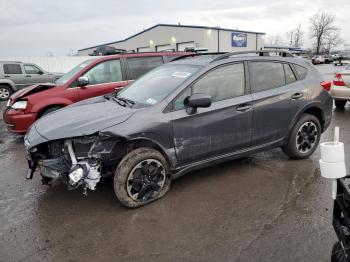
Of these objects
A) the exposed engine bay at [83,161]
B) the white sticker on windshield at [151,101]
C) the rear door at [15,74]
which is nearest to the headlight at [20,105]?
the exposed engine bay at [83,161]

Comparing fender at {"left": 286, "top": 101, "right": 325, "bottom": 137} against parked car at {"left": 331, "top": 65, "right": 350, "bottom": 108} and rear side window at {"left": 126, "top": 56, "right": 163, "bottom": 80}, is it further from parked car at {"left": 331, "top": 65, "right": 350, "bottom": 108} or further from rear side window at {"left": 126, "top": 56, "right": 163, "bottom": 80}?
parked car at {"left": 331, "top": 65, "right": 350, "bottom": 108}

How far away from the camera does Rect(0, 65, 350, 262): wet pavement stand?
284 centimetres

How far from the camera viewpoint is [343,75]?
8.91 m

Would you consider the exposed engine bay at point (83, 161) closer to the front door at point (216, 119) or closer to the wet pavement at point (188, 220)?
the wet pavement at point (188, 220)

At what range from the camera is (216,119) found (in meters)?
3.96

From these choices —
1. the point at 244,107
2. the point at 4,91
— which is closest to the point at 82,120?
the point at 244,107

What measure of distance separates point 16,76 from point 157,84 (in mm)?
12304

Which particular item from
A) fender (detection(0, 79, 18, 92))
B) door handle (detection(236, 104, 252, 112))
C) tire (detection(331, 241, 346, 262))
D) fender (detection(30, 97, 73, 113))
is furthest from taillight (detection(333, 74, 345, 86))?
fender (detection(0, 79, 18, 92))

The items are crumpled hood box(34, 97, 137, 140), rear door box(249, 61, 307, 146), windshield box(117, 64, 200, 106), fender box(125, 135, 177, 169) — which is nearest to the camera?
crumpled hood box(34, 97, 137, 140)

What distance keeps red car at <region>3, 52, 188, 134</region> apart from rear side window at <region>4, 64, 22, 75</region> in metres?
8.56

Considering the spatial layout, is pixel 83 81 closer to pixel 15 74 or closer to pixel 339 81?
pixel 339 81

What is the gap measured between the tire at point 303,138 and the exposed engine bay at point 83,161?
267 centimetres

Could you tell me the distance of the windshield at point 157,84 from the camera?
12.9 ft

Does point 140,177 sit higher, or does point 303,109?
point 303,109
